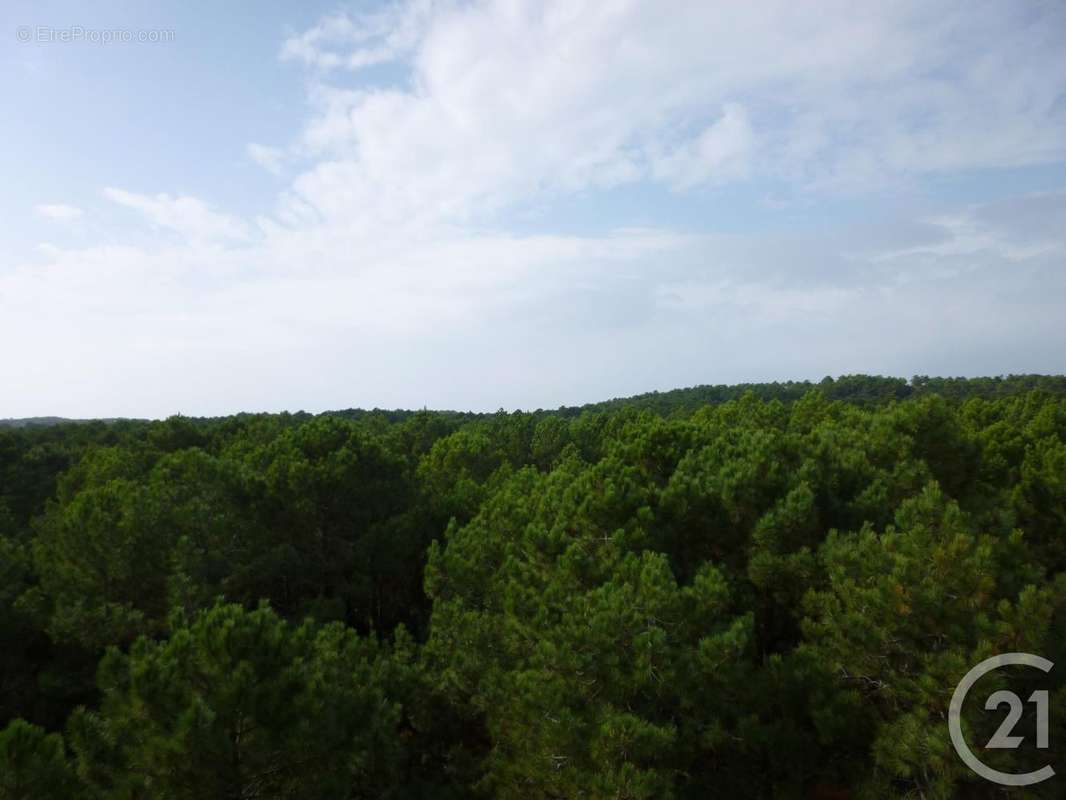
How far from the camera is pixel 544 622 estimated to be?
8086 mm

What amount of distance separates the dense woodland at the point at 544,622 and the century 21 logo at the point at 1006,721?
0.35 feet

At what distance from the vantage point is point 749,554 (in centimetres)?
1012

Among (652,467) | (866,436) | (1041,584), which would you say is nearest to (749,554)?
(652,467)

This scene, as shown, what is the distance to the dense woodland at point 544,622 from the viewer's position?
5852 millimetres

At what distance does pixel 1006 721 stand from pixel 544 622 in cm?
511

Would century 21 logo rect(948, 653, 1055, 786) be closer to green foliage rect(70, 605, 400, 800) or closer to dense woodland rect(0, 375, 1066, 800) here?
dense woodland rect(0, 375, 1066, 800)

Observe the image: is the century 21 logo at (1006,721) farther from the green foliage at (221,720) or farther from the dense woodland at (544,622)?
the green foliage at (221,720)

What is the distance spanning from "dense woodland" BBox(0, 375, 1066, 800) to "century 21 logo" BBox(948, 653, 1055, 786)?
4.3 inches

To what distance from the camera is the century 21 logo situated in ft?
21.7

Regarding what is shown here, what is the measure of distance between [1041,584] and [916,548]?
1692 millimetres

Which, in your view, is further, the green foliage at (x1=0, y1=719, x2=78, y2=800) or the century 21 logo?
the century 21 logo

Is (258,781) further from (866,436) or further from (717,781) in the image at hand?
(866,436)

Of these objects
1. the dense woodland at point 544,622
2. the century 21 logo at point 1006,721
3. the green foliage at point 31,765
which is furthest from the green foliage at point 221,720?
the century 21 logo at point 1006,721

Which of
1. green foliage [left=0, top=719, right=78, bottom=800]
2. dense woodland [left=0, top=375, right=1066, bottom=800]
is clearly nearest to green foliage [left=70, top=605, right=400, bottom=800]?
dense woodland [left=0, top=375, right=1066, bottom=800]
